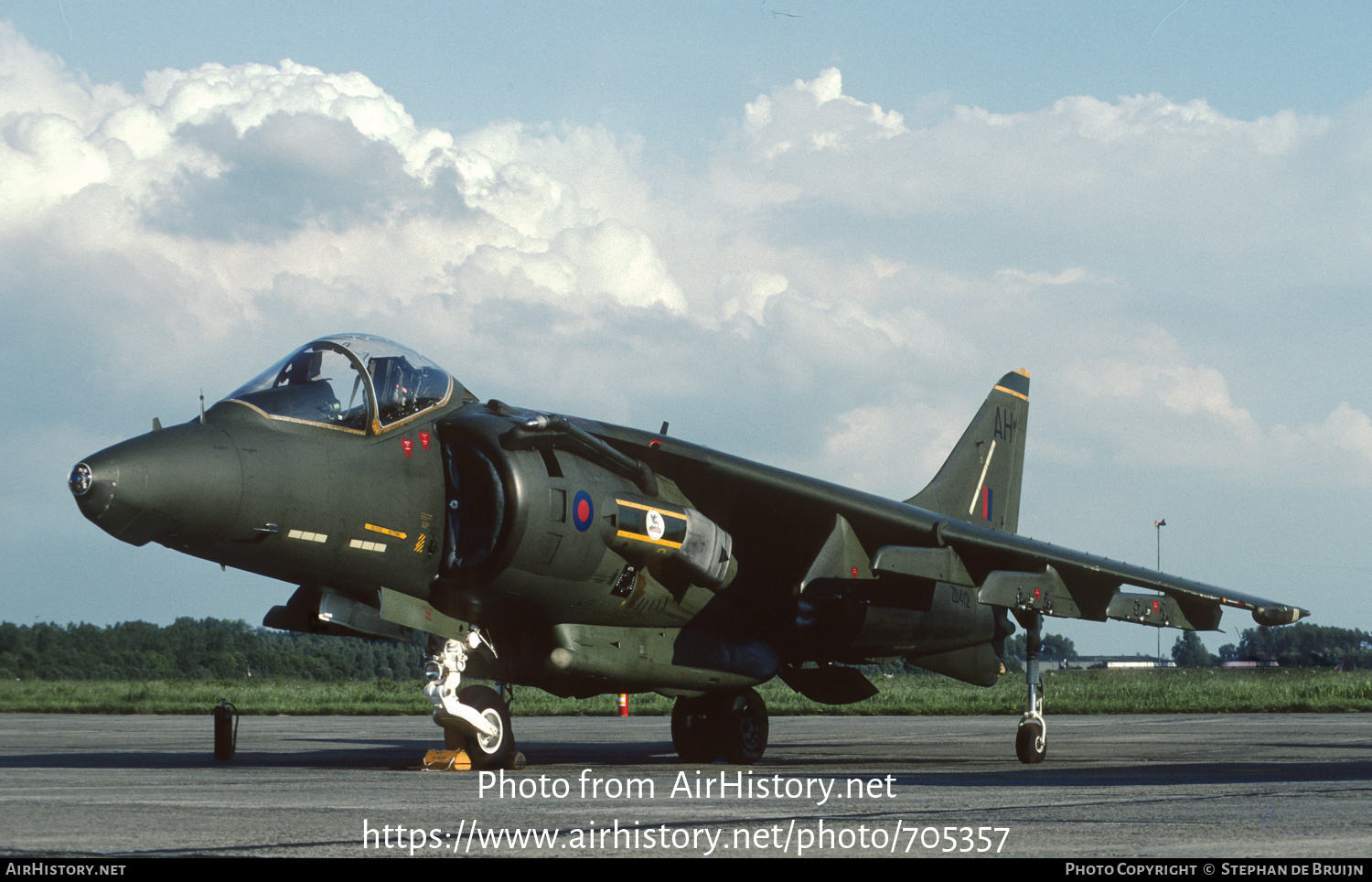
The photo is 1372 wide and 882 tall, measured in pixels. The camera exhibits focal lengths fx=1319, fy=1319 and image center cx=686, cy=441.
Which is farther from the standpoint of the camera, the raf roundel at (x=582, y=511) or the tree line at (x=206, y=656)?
the tree line at (x=206, y=656)

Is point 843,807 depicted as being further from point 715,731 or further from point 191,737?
point 191,737

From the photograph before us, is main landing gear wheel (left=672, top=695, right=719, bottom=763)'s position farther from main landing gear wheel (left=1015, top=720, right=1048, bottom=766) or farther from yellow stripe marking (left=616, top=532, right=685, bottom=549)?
main landing gear wheel (left=1015, top=720, right=1048, bottom=766)

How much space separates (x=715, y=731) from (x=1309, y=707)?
23.0 metres

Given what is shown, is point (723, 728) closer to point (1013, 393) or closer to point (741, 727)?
point (741, 727)

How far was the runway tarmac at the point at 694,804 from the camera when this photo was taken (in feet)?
18.4

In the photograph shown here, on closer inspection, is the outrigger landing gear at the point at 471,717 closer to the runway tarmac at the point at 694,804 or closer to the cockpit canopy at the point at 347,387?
the runway tarmac at the point at 694,804

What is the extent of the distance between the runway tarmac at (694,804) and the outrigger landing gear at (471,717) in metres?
0.37

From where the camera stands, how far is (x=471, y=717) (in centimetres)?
1064

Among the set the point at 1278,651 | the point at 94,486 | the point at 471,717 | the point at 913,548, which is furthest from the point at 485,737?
the point at 1278,651

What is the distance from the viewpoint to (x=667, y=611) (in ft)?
41.1

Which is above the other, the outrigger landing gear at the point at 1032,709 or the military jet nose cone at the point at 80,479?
the military jet nose cone at the point at 80,479

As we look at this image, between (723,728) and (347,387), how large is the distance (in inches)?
222

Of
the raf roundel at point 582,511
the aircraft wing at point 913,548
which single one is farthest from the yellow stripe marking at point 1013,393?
the raf roundel at point 582,511
